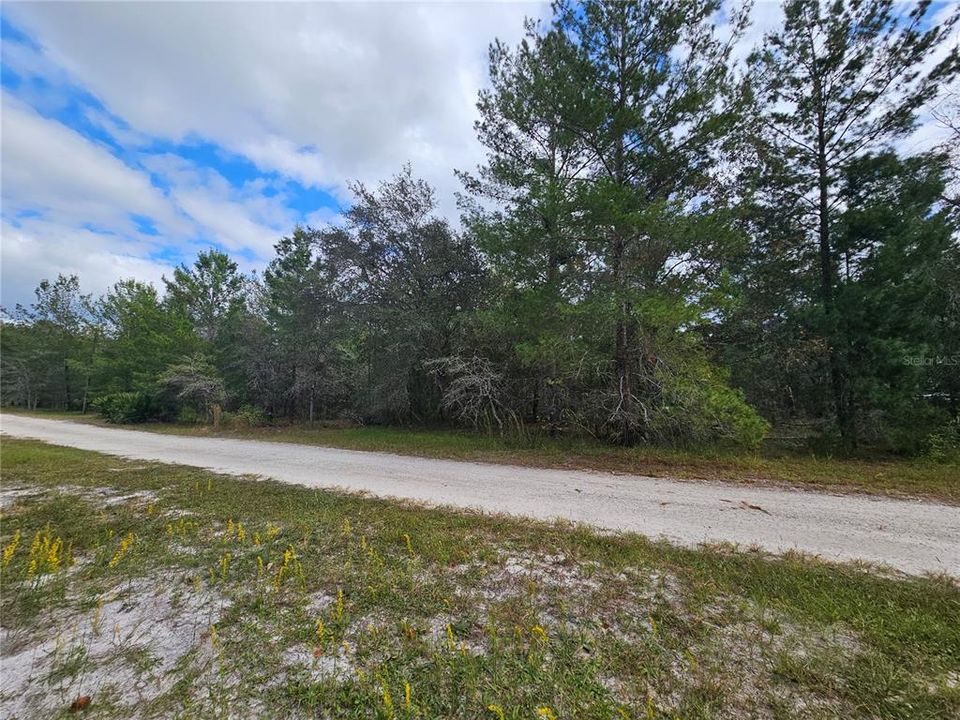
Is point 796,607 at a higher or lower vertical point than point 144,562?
higher

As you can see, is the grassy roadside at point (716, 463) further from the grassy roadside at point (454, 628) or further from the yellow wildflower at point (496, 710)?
the yellow wildflower at point (496, 710)

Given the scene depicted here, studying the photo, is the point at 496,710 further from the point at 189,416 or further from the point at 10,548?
the point at 189,416

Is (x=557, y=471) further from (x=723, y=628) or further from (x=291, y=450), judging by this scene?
(x=291, y=450)

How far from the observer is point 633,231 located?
28.7ft

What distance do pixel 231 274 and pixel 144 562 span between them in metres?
29.6

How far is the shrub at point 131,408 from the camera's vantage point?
2134cm

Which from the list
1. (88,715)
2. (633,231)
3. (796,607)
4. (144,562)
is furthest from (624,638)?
(633,231)

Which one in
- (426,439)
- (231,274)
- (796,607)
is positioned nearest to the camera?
(796,607)

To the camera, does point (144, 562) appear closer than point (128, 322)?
Yes

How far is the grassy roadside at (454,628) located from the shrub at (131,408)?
2225 centimetres

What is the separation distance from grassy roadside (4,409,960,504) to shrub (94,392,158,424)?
54.2ft

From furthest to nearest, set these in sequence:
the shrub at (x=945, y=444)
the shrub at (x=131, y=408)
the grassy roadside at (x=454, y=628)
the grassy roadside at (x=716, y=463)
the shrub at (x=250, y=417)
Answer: the shrub at (x=131, y=408)
the shrub at (x=250, y=417)
the shrub at (x=945, y=444)
the grassy roadside at (x=716, y=463)
the grassy roadside at (x=454, y=628)

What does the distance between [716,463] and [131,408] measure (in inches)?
1058

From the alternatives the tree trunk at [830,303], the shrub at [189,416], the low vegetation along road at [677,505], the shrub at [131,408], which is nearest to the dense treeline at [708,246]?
the tree trunk at [830,303]
